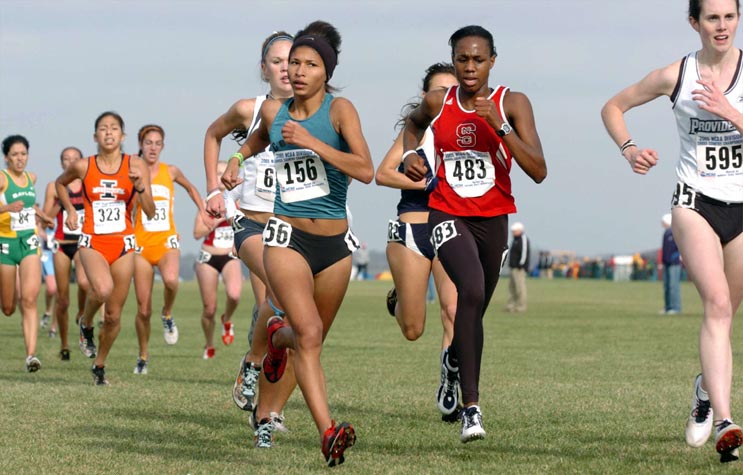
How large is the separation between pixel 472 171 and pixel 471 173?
0.01m

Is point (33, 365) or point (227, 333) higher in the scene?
point (33, 365)

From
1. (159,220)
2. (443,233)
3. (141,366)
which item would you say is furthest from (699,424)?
(159,220)

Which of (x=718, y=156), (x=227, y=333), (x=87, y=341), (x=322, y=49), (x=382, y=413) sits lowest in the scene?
(x=227, y=333)

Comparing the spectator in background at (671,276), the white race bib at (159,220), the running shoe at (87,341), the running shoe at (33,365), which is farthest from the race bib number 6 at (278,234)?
the spectator in background at (671,276)

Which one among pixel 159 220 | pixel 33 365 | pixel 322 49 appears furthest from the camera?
pixel 159 220

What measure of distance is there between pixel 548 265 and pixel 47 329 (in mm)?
72550

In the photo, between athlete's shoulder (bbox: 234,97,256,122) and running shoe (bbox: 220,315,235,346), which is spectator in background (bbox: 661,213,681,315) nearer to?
running shoe (bbox: 220,315,235,346)

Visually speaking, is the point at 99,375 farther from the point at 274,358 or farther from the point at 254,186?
the point at 274,358

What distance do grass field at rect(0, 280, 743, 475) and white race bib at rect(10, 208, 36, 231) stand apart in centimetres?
164

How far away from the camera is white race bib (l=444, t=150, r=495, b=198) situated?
862 cm

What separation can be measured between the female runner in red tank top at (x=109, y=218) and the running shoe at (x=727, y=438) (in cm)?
727

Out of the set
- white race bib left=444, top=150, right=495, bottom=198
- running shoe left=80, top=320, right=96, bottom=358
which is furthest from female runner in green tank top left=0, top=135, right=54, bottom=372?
white race bib left=444, top=150, right=495, bottom=198

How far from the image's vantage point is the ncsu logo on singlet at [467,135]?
337 inches

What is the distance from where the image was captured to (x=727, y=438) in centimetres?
722
